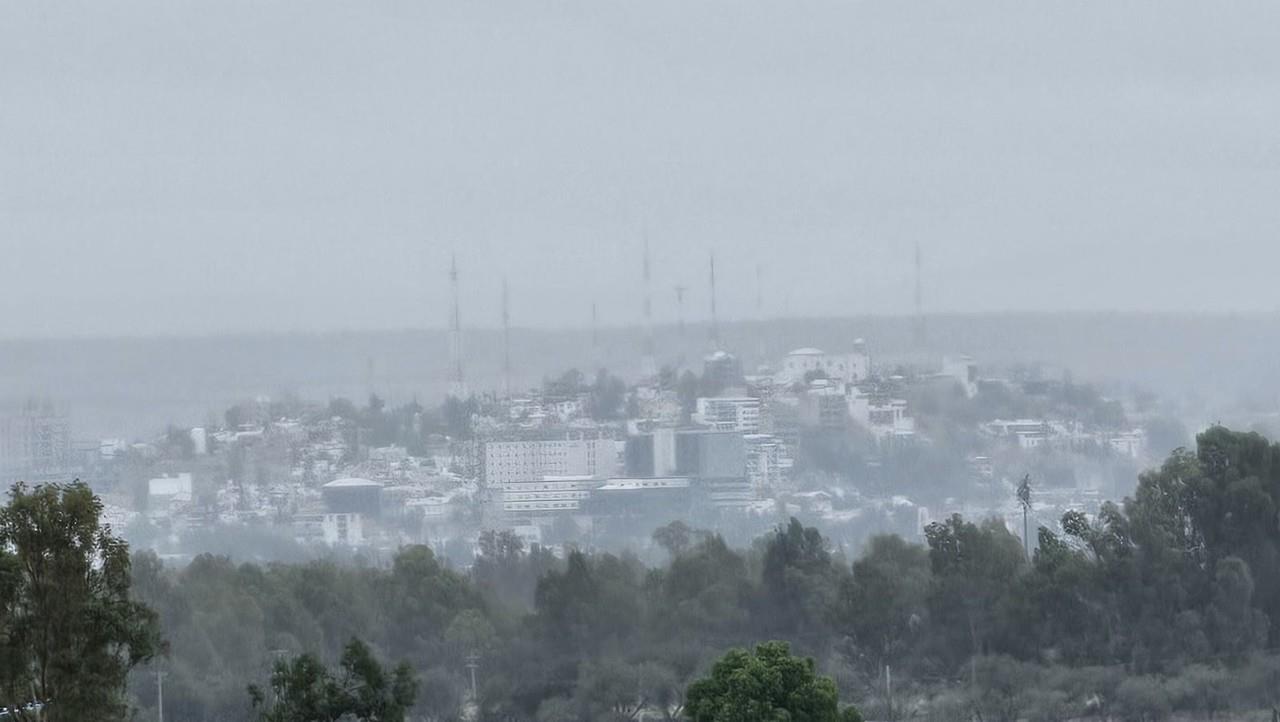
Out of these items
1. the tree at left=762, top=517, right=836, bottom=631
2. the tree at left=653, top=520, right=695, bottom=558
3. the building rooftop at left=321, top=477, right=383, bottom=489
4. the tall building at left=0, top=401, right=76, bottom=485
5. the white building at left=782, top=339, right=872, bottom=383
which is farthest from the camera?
the white building at left=782, top=339, right=872, bottom=383

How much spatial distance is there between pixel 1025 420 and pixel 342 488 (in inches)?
1684

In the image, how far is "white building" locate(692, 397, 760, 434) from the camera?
147750 mm

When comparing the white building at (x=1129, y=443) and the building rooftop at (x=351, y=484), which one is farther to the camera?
the white building at (x=1129, y=443)

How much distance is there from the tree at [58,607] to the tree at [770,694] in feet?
43.3

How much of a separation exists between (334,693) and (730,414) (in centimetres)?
12438

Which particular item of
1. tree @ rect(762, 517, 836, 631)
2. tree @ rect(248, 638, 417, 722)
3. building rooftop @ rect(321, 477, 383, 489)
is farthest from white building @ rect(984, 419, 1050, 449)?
tree @ rect(248, 638, 417, 722)

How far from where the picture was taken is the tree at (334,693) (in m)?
24.9

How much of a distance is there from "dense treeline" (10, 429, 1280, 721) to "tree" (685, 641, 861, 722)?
16.8m

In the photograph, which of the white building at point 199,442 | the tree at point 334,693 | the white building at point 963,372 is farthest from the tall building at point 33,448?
the tree at point 334,693

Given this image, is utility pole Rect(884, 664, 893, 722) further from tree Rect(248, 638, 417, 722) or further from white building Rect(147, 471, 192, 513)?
white building Rect(147, 471, 192, 513)

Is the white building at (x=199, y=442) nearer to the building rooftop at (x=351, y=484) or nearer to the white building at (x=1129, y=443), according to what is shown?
the building rooftop at (x=351, y=484)

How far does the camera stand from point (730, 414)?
14900 centimetres

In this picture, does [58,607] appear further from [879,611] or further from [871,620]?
[879,611]

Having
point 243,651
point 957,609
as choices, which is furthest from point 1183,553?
point 243,651
